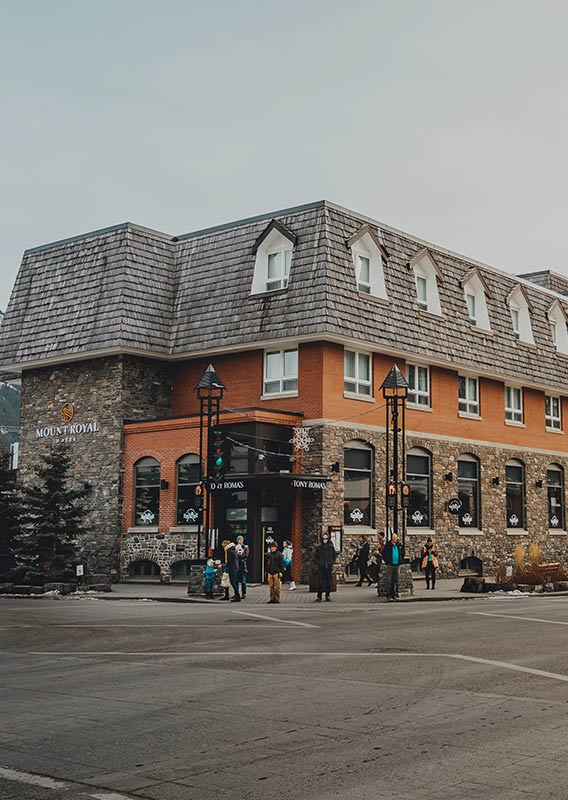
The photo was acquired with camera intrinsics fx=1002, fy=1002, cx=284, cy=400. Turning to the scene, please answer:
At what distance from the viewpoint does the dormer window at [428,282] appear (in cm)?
3838

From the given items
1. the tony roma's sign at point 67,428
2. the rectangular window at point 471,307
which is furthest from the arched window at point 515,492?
the tony roma's sign at point 67,428

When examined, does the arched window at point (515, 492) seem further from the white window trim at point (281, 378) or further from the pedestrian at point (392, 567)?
Answer: the pedestrian at point (392, 567)

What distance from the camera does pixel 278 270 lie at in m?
35.5

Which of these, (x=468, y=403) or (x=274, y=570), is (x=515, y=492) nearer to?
(x=468, y=403)

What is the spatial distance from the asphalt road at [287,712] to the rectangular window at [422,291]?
2138 centimetres

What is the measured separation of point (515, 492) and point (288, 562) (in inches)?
587

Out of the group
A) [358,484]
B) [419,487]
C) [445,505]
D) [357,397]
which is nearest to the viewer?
[358,484]

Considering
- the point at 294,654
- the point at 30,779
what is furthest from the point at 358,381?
the point at 30,779

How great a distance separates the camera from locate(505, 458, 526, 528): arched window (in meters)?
42.1

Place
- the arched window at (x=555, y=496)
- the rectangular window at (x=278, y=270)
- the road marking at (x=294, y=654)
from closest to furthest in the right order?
the road marking at (x=294, y=654)
the rectangular window at (x=278, y=270)
the arched window at (x=555, y=496)

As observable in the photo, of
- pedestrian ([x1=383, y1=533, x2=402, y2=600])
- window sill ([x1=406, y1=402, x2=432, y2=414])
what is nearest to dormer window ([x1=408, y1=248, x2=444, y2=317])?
window sill ([x1=406, y1=402, x2=432, y2=414])

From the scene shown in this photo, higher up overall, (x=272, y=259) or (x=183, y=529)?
(x=272, y=259)

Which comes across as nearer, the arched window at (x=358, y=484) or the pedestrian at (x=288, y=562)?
the pedestrian at (x=288, y=562)

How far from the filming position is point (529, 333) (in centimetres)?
4400
